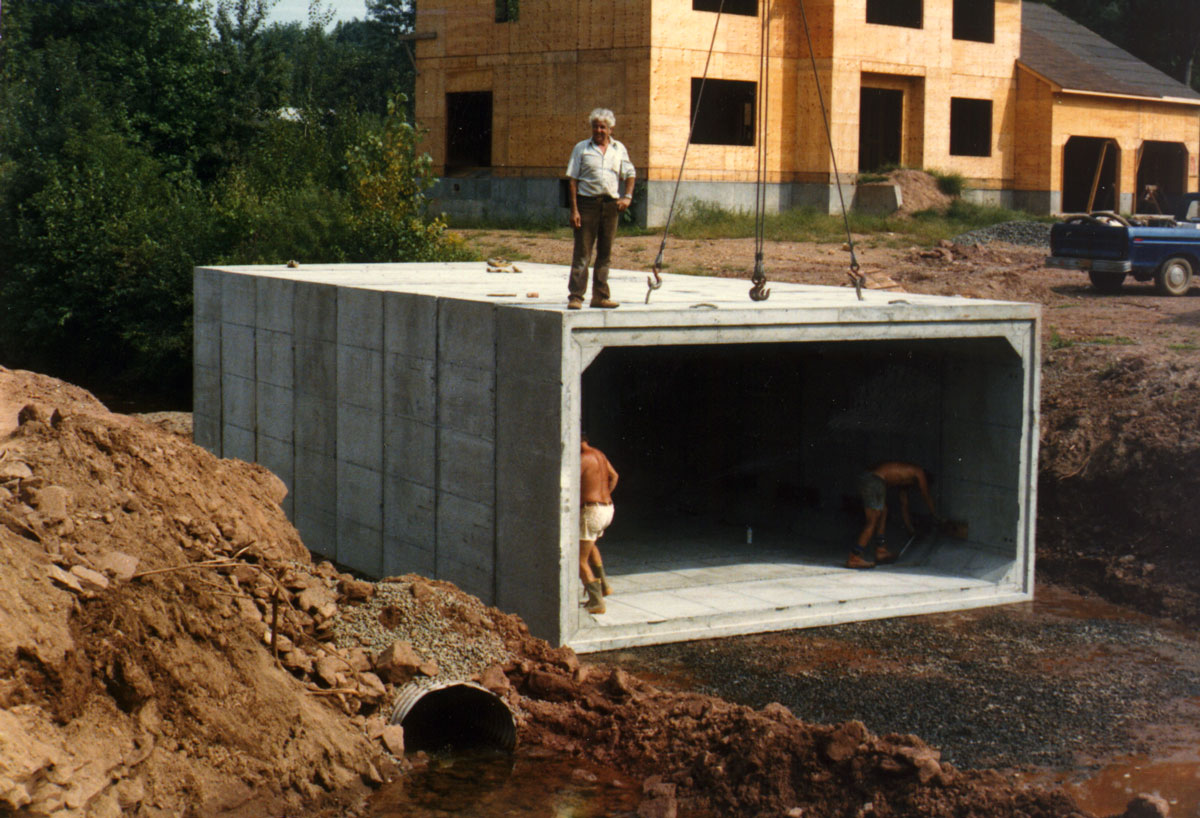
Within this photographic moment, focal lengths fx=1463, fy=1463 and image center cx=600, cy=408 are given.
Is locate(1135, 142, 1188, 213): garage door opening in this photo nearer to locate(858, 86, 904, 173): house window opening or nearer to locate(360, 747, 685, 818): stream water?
locate(858, 86, 904, 173): house window opening

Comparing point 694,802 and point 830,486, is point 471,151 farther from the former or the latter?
point 694,802

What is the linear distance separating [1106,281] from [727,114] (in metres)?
14.2

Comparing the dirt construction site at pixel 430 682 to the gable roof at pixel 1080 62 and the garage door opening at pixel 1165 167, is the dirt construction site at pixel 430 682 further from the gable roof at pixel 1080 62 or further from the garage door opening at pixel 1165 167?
the garage door opening at pixel 1165 167

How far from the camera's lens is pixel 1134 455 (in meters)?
19.3

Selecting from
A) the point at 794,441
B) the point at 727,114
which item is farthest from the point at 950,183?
the point at 794,441

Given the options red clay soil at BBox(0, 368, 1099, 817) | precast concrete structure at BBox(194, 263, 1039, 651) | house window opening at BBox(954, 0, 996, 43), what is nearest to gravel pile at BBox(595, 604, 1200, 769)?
precast concrete structure at BBox(194, 263, 1039, 651)

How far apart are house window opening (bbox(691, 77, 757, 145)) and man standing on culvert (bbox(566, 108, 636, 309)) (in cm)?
2687

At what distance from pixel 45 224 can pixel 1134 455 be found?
85.4 ft

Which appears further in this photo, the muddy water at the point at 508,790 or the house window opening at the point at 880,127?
the house window opening at the point at 880,127

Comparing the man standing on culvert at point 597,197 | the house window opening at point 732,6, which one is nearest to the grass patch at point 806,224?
the house window opening at point 732,6

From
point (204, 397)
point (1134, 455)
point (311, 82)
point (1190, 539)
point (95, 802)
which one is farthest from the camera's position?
point (311, 82)

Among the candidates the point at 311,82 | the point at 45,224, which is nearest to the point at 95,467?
the point at 45,224

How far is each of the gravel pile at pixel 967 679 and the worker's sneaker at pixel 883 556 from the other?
1.74m

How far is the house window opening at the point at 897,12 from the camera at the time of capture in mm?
42531
